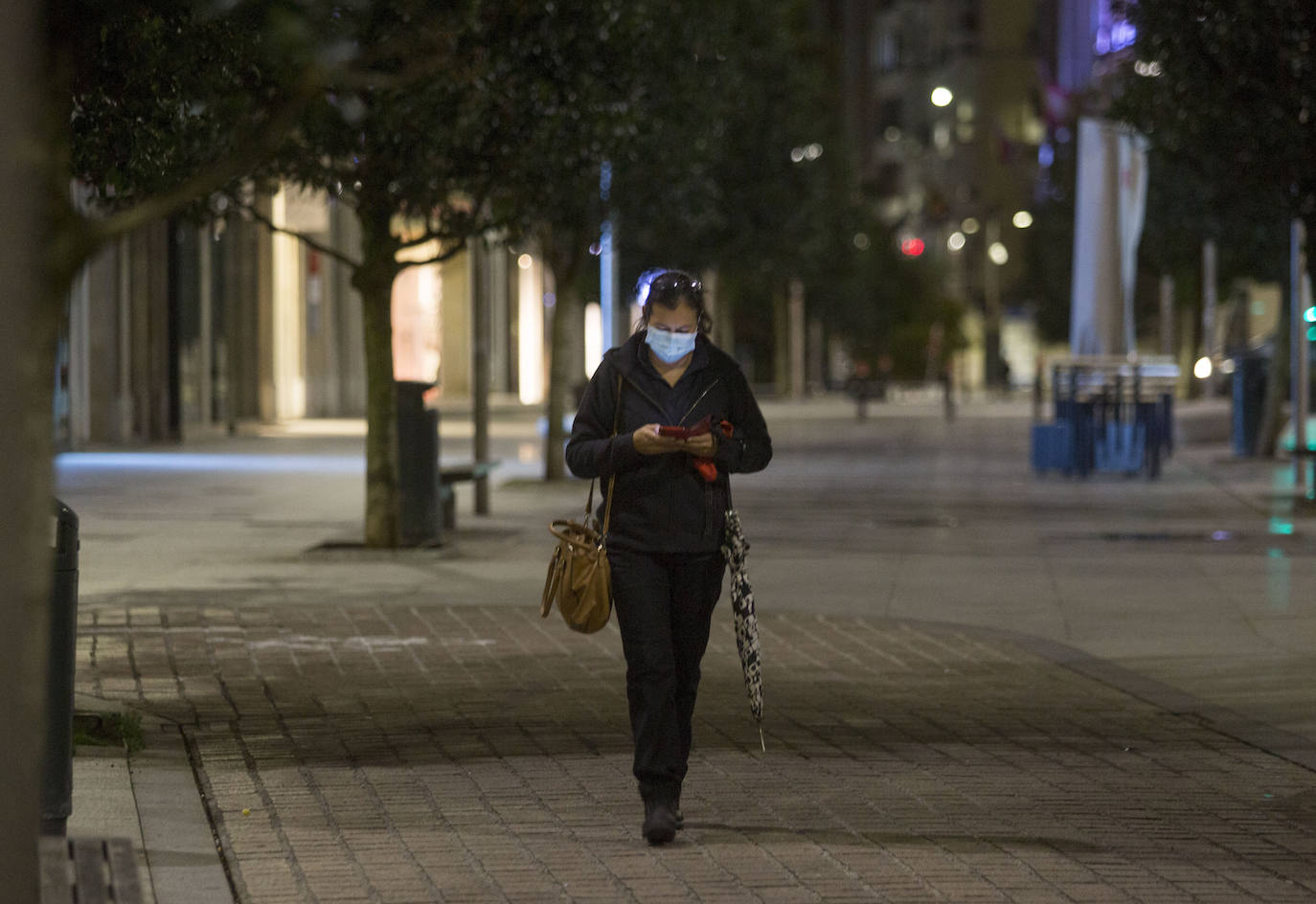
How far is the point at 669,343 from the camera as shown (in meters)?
6.40

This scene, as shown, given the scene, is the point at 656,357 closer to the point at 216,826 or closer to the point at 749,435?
the point at 749,435

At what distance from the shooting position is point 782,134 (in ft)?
137

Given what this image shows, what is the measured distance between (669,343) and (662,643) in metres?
0.87

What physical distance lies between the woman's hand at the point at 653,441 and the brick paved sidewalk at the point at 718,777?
114 centimetres

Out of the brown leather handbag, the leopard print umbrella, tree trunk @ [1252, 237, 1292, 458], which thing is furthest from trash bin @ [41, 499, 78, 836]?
tree trunk @ [1252, 237, 1292, 458]

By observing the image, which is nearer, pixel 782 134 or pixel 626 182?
pixel 626 182

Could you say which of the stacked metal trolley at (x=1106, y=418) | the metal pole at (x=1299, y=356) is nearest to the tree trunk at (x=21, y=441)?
the metal pole at (x=1299, y=356)

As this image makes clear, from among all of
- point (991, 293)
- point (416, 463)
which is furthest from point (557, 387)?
point (991, 293)

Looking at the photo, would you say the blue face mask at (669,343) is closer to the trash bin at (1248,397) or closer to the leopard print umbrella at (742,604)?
the leopard print umbrella at (742,604)

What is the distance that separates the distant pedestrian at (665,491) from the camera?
629cm

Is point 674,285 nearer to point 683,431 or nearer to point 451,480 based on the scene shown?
point 683,431

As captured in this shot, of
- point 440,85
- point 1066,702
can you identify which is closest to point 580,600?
point 1066,702

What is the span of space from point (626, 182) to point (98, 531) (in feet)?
29.0

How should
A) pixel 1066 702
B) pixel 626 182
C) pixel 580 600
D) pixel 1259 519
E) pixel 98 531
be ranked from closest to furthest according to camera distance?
pixel 580 600 < pixel 1066 702 < pixel 98 531 < pixel 1259 519 < pixel 626 182
